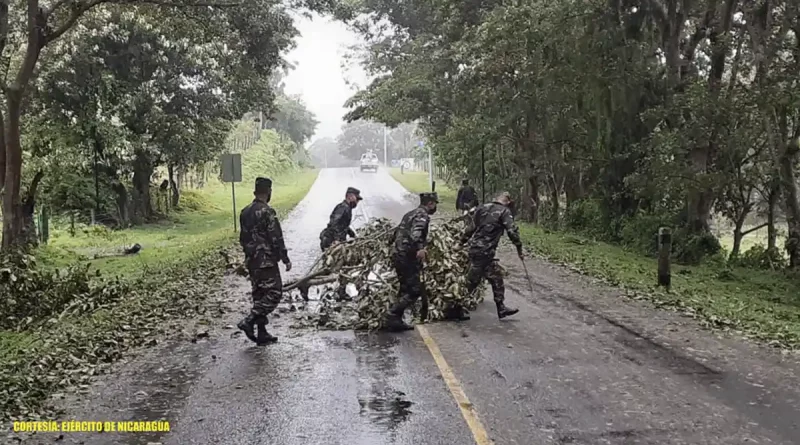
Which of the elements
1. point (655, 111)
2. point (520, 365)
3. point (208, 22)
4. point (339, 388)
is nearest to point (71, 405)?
point (339, 388)

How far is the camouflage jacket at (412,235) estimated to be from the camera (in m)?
10.1

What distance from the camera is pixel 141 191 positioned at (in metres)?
33.7

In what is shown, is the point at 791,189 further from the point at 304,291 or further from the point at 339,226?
the point at 304,291

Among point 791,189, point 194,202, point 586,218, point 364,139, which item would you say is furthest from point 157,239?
point 364,139

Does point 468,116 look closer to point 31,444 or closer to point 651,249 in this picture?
point 651,249

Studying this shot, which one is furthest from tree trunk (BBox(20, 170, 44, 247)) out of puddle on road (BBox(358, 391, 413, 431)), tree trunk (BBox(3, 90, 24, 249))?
puddle on road (BBox(358, 391, 413, 431))

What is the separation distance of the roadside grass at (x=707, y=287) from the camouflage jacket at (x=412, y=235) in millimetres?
3984

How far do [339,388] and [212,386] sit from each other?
124cm

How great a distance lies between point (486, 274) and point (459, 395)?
399cm

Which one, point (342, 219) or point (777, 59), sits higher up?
point (777, 59)

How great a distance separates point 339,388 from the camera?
743 cm

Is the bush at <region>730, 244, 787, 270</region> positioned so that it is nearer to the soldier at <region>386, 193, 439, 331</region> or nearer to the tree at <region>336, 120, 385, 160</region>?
the soldier at <region>386, 193, 439, 331</region>

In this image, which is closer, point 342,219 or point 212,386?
point 212,386

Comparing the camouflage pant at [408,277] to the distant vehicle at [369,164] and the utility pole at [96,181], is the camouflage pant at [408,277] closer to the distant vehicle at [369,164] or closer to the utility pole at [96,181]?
the utility pole at [96,181]
